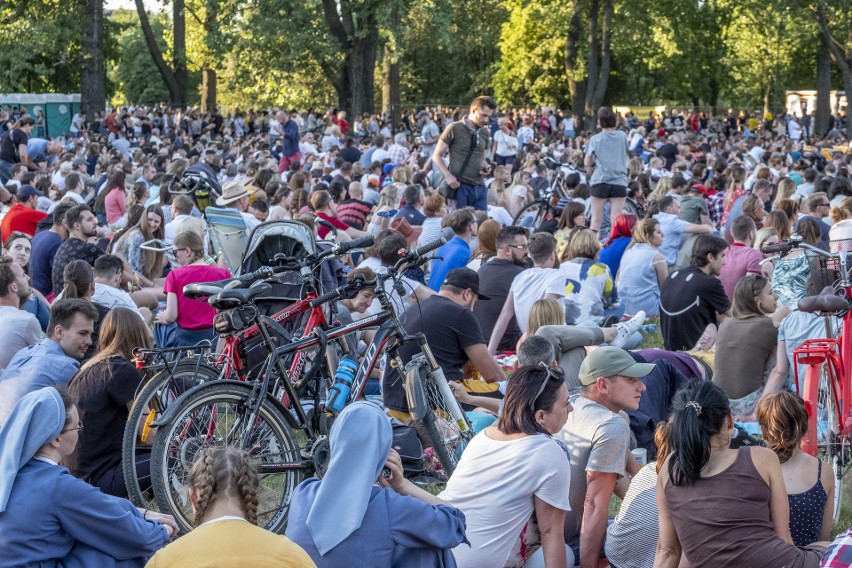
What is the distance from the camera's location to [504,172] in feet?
57.6

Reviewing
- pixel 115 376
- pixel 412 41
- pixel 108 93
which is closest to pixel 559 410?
pixel 115 376

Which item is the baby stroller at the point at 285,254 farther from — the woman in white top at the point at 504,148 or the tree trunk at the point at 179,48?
the tree trunk at the point at 179,48

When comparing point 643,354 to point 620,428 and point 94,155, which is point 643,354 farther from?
point 94,155

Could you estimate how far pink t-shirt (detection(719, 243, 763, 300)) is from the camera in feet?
34.6

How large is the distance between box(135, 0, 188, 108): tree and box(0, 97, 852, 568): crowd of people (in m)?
30.2

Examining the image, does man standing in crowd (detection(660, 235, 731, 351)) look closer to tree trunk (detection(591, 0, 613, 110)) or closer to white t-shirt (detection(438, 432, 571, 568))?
white t-shirt (detection(438, 432, 571, 568))

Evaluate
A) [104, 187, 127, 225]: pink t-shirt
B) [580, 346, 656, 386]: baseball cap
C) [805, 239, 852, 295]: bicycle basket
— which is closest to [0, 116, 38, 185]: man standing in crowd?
[104, 187, 127, 225]: pink t-shirt

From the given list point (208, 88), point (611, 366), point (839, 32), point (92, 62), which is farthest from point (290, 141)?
point (839, 32)

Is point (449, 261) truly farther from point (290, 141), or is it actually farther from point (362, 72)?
point (362, 72)

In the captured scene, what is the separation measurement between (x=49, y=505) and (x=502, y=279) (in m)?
5.95

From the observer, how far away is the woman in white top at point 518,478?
479cm

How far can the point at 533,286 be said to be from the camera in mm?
9133

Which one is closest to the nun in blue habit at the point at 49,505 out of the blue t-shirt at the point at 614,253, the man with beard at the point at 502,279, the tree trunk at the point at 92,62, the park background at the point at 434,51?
the man with beard at the point at 502,279

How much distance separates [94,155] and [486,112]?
10.6 m
